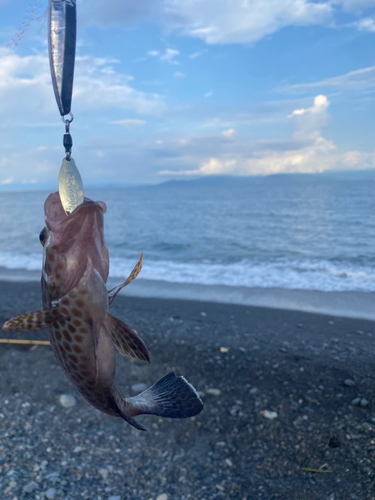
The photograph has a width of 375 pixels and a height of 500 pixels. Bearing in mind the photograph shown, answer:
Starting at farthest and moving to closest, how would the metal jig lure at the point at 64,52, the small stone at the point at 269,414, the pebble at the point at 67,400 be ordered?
the pebble at the point at 67,400, the small stone at the point at 269,414, the metal jig lure at the point at 64,52

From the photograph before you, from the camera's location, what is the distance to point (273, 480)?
4137 mm

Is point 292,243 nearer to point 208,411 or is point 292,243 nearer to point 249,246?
point 249,246

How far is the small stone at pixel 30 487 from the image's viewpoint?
3.81m

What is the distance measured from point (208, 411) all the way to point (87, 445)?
1659 mm

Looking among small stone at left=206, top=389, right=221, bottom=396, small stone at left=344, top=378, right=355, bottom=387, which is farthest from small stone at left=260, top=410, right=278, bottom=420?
small stone at left=344, top=378, right=355, bottom=387

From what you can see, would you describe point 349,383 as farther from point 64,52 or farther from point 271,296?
point 64,52

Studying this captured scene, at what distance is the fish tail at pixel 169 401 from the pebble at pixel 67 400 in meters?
3.77

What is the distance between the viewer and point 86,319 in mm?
1727

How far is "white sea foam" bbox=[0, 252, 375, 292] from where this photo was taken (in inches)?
488

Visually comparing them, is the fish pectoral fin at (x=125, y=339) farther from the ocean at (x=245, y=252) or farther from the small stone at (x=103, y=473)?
the ocean at (x=245, y=252)

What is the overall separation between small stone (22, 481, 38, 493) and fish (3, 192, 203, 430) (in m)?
2.75

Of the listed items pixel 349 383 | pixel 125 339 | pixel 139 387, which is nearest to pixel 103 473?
pixel 139 387

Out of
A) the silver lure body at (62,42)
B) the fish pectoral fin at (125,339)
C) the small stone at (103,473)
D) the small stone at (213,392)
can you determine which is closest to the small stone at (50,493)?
the small stone at (103,473)

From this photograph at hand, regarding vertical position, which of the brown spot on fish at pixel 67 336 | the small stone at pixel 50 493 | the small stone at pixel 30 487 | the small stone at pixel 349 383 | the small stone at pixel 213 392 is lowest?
the small stone at pixel 50 493
